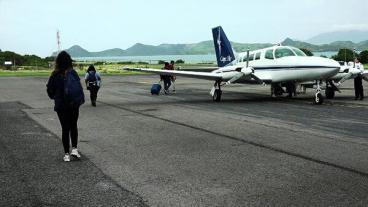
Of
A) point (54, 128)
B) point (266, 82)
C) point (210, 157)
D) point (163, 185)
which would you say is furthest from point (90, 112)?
point (163, 185)

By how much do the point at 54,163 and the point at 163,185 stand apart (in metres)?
2.57

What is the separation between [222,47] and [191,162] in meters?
17.6

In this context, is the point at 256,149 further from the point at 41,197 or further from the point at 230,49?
the point at 230,49

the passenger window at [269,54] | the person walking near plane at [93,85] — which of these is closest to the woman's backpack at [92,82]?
the person walking near plane at [93,85]

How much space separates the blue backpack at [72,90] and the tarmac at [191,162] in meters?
1.08

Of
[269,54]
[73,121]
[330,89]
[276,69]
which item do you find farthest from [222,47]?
[73,121]

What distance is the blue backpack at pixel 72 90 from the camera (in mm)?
8133

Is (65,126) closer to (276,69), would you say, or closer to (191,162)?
(191,162)

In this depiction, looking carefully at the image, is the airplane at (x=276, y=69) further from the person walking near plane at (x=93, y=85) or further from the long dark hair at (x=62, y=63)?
the long dark hair at (x=62, y=63)

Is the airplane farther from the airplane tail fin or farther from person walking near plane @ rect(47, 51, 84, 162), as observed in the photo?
person walking near plane @ rect(47, 51, 84, 162)

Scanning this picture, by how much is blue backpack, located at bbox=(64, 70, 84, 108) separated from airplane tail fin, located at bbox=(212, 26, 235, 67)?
56.0 feet

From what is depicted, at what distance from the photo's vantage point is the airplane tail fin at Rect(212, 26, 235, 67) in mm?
24672

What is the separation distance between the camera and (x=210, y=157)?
833 centimetres

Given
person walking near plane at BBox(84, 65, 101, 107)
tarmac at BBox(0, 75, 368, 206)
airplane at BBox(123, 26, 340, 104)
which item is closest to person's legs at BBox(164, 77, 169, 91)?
airplane at BBox(123, 26, 340, 104)
